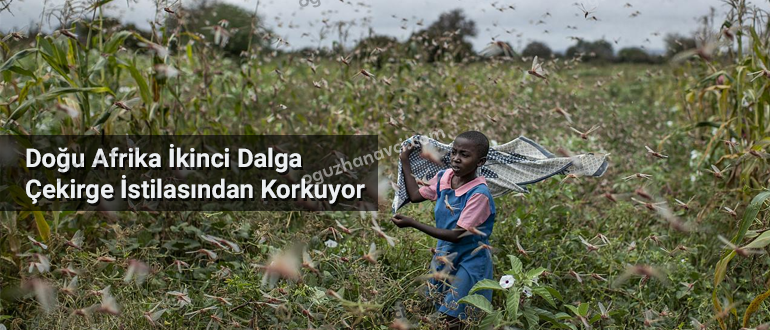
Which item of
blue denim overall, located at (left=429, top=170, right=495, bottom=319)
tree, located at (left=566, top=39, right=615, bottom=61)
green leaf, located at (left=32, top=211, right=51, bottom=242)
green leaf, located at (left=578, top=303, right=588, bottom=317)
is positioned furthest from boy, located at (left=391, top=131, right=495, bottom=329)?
tree, located at (left=566, top=39, right=615, bottom=61)

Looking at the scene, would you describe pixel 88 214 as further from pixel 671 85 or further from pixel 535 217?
pixel 671 85

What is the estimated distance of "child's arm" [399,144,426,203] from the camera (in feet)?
9.18

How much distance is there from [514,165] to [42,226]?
6.73 ft

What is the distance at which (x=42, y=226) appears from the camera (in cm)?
296

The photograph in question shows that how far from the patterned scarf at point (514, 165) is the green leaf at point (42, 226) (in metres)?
1.53

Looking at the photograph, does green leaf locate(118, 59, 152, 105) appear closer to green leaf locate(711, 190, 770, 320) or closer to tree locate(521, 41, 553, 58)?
green leaf locate(711, 190, 770, 320)

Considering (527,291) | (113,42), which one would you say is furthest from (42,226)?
(527,291)

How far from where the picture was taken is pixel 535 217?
335cm

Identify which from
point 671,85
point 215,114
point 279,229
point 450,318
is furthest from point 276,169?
point 671,85

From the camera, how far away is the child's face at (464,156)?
2473 mm

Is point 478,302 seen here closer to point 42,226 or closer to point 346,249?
→ point 346,249

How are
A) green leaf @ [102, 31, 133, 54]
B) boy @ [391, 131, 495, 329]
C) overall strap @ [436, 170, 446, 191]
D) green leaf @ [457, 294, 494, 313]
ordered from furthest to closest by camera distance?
green leaf @ [102, 31, 133, 54], overall strap @ [436, 170, 446, 191], boy @ [391, 131, 495, 329], green leaf @ [457, 294, 494, 313]

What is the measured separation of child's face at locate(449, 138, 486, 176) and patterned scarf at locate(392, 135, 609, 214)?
0.29m

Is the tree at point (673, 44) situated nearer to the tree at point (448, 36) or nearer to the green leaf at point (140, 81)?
the tree at point (448, 36)
